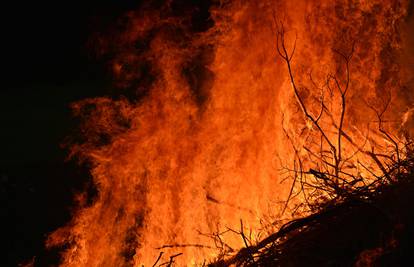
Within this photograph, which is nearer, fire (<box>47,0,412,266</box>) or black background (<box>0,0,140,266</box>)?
black background (<box>0,0,140,266</box>)

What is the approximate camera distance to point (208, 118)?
3.95 meters

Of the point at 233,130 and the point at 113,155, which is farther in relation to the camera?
the point at 233,130

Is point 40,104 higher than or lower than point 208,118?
higher

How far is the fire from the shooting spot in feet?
11.8

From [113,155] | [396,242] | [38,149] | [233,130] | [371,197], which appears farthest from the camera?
[233,130]

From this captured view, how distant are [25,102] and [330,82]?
344 cm

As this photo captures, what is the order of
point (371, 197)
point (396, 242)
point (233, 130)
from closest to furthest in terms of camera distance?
point (396, 242) → point (371, 197) → point (233, 130)

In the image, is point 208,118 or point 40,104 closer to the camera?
point 40,104

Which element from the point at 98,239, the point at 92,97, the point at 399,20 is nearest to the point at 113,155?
the point at 92,97

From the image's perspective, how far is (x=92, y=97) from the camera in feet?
11.6

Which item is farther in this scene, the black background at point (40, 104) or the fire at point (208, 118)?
the fire at point (208, 118)

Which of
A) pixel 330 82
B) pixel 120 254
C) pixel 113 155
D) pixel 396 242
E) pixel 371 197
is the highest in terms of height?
pixel 330 82

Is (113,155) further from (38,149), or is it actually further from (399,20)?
(399,20)

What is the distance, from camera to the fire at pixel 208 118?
3.59m
